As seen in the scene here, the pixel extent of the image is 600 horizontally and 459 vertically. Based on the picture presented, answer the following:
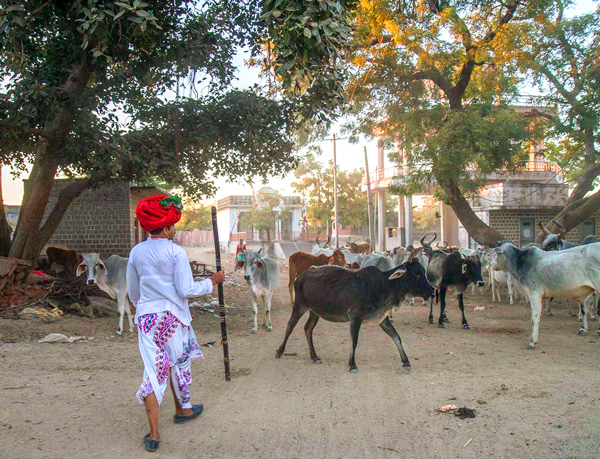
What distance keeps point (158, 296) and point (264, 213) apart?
38616 mm

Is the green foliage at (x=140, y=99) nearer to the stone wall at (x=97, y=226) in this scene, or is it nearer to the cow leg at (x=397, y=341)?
the stone wall at (x=97, y=226)

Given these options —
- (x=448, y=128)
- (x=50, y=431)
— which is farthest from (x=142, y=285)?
(x=448, y=128)

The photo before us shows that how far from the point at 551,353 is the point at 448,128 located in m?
6.87

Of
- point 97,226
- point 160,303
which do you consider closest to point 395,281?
point 160,303

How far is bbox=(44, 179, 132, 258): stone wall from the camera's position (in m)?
14.1

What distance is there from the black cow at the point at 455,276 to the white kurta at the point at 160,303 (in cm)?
659

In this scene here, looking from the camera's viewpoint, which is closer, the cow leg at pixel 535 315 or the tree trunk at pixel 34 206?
the cow leg at pixel 535 315

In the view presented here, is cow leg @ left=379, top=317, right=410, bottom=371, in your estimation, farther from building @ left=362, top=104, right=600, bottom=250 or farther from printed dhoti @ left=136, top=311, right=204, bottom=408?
building @ left=362, top=104, right=600, bottom=250

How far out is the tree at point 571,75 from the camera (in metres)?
13.2

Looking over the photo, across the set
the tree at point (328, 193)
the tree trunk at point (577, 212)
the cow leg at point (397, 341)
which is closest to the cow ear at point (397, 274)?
the cow leg at point (397, 341)

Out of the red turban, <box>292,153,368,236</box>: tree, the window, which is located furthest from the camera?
<box>292,153,368,236</box>: tree

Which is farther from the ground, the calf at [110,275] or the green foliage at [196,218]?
the green foliage at [196,218]

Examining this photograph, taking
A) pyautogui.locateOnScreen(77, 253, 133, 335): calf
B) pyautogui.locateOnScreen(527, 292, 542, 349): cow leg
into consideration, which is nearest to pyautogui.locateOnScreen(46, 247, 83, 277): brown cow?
pyautogui.locateOnScreen(77, 253, 133, 335): calf

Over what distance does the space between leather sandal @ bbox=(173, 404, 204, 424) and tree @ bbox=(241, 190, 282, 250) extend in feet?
120
